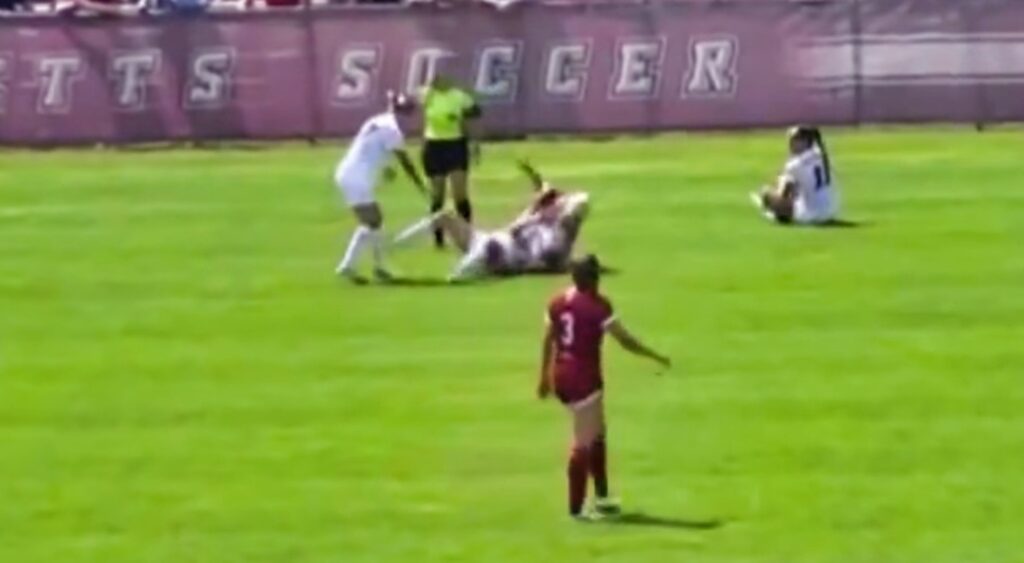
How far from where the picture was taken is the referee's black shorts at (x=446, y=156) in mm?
35188

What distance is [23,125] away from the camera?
47344mm

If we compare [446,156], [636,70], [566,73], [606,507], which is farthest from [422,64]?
[606,507]

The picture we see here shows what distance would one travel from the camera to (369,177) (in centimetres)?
3216

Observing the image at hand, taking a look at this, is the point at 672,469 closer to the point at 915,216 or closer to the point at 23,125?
the point at 915,216

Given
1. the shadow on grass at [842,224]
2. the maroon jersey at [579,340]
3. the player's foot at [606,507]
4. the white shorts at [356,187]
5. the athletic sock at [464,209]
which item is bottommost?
the shadow on grass at [842,224]

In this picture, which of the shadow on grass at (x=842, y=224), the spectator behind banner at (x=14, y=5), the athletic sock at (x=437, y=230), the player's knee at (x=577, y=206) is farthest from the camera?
the spectator behind banner at (x=14, y=5)

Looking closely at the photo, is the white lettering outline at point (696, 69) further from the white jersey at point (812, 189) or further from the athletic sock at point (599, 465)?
the athletic sock at point (599, 465)

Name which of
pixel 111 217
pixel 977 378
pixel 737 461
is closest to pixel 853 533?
pixel 737 461

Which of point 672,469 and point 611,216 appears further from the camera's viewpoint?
point 611,216

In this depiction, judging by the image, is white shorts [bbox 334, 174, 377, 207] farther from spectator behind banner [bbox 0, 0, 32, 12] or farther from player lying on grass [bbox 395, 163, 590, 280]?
spectator behind banner [bbox 0, 0, 32, 12]

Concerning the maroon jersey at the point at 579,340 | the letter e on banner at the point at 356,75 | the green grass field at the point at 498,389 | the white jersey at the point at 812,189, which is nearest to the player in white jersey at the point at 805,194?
the white jersey at the point at 812,189

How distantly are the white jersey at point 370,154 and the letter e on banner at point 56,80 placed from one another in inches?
616

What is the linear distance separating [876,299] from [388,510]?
9049 millimetres

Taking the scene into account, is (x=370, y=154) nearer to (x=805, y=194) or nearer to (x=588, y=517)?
(x=805, y=194)
